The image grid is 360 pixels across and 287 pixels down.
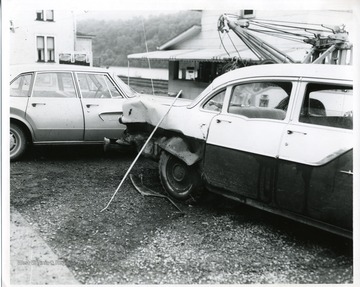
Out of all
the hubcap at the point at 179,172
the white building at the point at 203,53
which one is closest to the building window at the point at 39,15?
the hubcap at the point at 179,172

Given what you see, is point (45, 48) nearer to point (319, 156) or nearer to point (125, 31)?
point (125, 31)

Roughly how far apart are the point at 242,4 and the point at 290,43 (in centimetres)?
552

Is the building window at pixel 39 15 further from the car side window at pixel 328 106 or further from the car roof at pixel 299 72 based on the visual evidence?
the car side window at pixel 328 106

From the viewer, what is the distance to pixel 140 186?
3.94 meters

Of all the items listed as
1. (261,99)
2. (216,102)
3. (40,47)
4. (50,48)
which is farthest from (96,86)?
(261,99)

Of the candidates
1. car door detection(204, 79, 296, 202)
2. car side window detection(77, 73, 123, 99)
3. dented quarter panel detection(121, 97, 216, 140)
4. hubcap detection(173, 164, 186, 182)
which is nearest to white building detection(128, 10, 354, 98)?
car side window detection(77, 73, 123, 99)

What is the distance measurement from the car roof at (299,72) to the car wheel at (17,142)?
9.18ft

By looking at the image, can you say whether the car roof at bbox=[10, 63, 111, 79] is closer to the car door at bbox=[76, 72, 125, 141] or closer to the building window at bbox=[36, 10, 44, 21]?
the car door at bbox=[76, 72, 125, 141]

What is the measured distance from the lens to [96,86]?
189 inches

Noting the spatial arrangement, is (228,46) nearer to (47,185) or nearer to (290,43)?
(290,43)

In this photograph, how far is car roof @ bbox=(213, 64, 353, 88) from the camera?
8.43 feet

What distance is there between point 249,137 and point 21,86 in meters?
3.03

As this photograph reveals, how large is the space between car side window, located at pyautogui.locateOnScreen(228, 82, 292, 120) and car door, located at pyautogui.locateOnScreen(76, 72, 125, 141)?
2.09 metres

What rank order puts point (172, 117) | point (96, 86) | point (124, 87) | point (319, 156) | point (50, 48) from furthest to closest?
point (124, 87), point (96, 86), point (50, 48), point (172, 117), point (319, 156)
